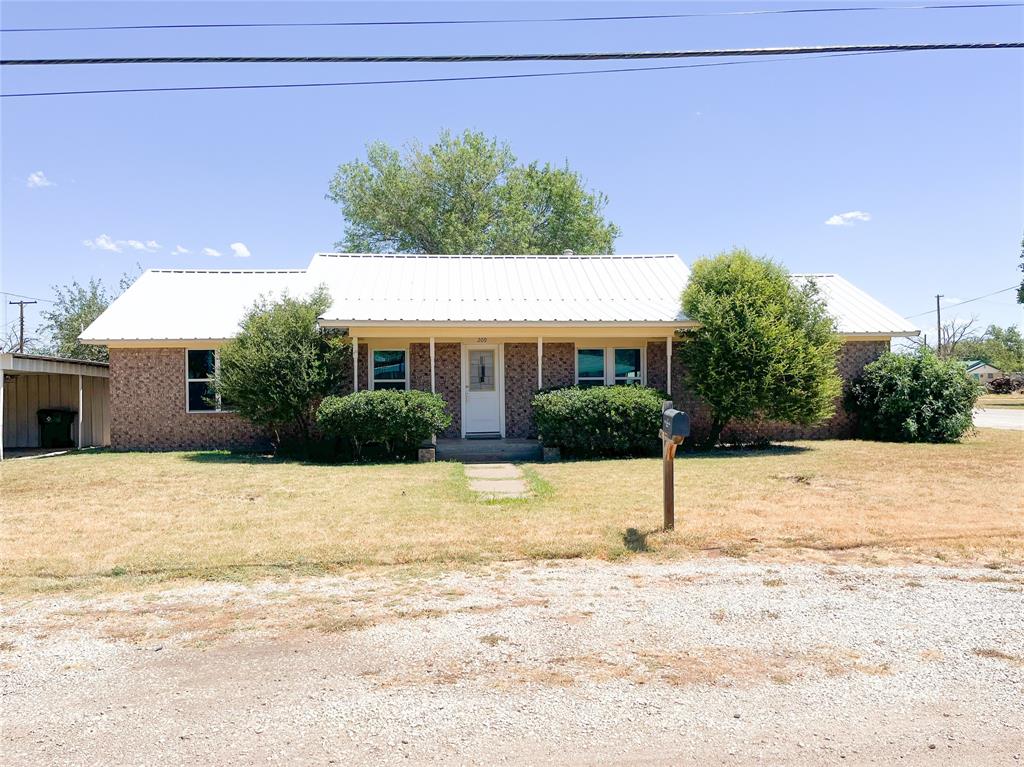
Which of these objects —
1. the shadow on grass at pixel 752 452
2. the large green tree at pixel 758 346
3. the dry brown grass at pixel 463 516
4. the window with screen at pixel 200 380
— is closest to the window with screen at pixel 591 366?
the large green tree at pixel 758 346

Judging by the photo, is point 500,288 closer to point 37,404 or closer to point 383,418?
point 383,418

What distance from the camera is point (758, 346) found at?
14.5 m

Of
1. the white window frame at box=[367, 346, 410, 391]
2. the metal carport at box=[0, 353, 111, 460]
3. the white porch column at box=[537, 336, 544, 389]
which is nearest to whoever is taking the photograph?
the white porch column at box=[537, 336, 544, 389]

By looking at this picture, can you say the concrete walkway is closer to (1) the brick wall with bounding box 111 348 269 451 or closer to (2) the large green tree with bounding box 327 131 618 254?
(1) the brick wall with bounding box 111 348 269 451

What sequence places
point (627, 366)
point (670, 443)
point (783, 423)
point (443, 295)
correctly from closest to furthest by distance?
point (670, 443) → point (627, 366) → point (783, 423) → point (443, 295)

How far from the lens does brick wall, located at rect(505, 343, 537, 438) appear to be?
54.6ft

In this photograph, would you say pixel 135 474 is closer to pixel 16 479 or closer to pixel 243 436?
pixel 16 479

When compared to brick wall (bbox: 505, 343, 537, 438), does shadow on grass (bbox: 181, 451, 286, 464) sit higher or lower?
lower

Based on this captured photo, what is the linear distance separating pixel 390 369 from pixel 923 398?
12436mm

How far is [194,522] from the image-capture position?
8.04m

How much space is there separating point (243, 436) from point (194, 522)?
9.03 m

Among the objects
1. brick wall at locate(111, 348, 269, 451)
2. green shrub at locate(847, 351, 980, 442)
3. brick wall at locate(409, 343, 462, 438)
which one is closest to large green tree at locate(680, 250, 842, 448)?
green shrub at locate(847, 351, 980, 442)

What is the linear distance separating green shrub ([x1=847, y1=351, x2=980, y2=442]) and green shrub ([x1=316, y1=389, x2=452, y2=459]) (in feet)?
34.5

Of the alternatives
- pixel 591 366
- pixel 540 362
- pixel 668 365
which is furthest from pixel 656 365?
pixel 540 362
